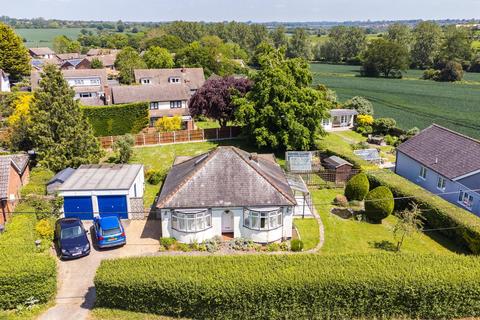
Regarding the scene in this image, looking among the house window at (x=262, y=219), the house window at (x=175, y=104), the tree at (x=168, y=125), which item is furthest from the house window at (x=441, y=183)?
the house window at (x=175, y=104)

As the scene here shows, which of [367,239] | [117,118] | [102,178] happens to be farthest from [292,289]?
[117,118]

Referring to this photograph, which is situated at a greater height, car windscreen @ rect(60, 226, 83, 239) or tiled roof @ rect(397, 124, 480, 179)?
tiled roof @ rect(397, 124, 480, 179)

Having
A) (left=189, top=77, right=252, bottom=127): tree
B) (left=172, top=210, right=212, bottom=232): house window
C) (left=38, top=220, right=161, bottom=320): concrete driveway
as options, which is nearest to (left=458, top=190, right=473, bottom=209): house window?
(left=172, top=210, right=212, bottom=232): house window

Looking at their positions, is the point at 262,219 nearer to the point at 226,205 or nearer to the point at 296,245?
the point at 226,205

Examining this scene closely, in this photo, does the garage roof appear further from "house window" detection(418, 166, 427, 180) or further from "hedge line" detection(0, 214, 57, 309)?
"house window" detection(418, 166, 427, 180)

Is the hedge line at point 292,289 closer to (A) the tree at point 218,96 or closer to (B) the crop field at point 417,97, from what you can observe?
(A) the tree at point 218,96
